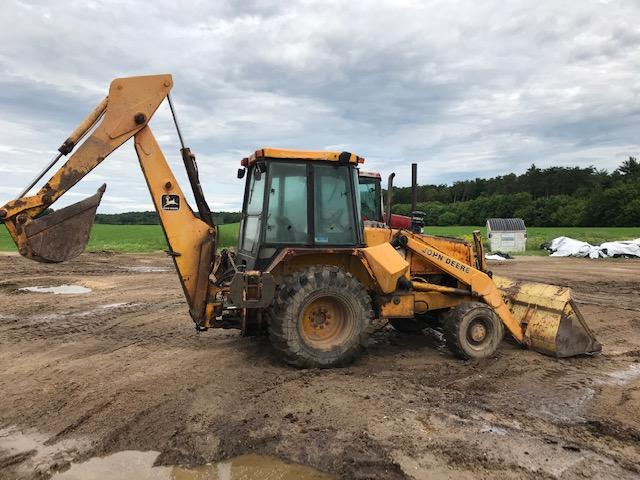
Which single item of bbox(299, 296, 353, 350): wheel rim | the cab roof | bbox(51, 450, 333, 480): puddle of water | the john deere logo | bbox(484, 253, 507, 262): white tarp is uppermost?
the cab roof

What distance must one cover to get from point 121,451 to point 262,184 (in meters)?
3.15

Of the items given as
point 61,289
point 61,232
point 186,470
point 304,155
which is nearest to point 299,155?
point 304,155

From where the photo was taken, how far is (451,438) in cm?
411

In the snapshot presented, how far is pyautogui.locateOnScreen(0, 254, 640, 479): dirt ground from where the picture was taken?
379 cm

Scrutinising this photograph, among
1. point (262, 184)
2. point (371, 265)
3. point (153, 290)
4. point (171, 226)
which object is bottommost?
point (153, 290)

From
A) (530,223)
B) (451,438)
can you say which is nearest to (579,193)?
(530,223)

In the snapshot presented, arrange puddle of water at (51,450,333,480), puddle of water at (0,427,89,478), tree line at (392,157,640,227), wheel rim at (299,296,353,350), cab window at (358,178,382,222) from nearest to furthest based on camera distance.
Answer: puddle of water at (51,450,333,480) → puddle of water at (0,427,89,478) → wheel rim at (299,296,353,350) → cab window at (358,178,382,222) → tree line at (392,157,640,227)

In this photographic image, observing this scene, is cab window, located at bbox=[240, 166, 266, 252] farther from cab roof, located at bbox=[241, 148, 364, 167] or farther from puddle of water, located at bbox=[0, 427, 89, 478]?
puddle of water, located at bbox=[0, 427, 89, 478]

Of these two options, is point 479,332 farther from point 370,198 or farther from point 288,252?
point 370,198

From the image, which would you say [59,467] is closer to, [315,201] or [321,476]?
[321,476]

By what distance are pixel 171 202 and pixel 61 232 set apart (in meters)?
1.16

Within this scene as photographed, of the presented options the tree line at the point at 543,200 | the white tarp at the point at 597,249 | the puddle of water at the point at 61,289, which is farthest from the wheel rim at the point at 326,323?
the tree line at the point at 543,200

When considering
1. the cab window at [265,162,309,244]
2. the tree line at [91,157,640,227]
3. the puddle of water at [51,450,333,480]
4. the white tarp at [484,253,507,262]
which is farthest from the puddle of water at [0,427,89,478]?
the tree line at [91,157,640,227]

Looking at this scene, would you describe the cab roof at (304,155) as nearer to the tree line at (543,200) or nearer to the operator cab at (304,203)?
the operator cab at (304,203)
